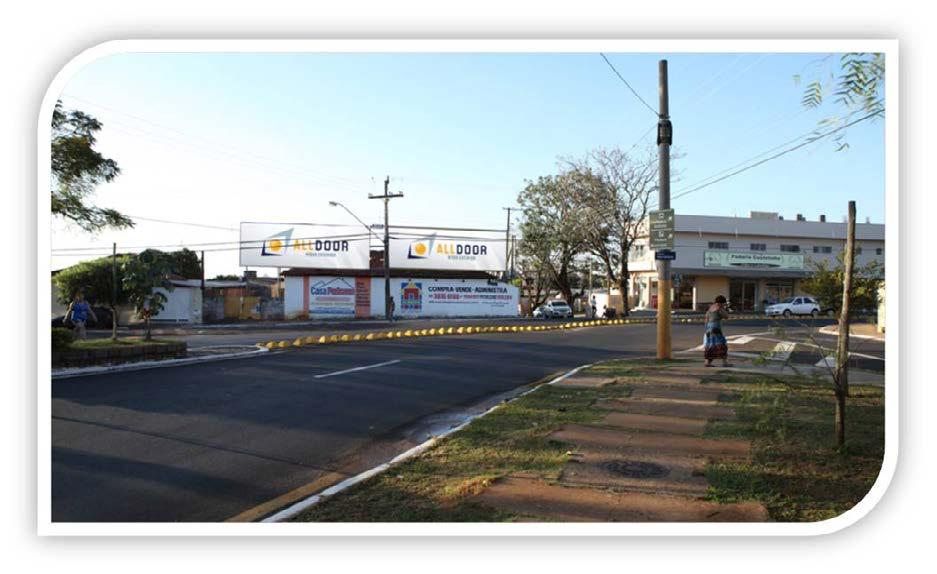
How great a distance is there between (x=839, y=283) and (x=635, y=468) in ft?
29.0

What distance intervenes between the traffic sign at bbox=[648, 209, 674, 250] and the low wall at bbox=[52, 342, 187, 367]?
396 inches

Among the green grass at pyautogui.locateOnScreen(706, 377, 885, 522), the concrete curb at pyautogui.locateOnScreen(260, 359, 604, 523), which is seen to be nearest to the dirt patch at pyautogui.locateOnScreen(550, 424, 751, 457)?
the green grass at pyautogui.locateOnScreen(706, 377, 885, 522)

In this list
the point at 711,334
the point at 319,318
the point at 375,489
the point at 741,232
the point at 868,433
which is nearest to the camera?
the point at 375,489

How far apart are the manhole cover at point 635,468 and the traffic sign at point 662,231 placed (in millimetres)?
7102

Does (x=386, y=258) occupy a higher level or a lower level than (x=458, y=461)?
higher

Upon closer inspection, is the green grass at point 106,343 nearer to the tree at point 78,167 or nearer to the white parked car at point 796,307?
the tree at point 78,167

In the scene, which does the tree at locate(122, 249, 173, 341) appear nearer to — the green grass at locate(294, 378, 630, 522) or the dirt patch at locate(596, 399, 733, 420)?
the green grass at locate(294, 378, 630, 522)

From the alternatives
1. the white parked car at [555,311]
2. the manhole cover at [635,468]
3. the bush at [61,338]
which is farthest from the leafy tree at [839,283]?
the white parked car at [555,311]

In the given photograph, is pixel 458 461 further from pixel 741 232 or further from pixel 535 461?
pixel 741 232

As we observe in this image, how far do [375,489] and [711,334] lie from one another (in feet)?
28.4

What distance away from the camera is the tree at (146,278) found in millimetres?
14141

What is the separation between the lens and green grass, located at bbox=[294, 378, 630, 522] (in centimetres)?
446

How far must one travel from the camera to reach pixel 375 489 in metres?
5.03

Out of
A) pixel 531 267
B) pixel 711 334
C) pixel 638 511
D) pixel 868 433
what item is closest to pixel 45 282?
pixel 638 511
